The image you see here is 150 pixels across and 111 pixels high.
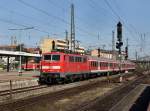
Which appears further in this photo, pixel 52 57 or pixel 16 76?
pixel 16 76

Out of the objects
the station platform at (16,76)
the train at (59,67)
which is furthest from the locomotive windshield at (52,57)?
the station platform at (16,76)

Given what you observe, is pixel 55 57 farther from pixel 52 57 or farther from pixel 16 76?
pixel 16 76

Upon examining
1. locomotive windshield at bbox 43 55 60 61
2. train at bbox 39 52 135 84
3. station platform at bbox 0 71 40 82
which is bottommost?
station platform at bbox 0 71 40 82

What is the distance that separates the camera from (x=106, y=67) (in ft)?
203

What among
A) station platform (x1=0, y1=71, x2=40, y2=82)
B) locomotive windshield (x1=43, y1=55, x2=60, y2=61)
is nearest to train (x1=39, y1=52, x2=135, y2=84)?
locomotive windshield (x1=43, y1=55, x2=60, y2=61)

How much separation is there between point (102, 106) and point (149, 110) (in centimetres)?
362

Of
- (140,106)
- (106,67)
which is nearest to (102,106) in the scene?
(140,106)

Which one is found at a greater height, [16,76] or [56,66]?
[56,66]

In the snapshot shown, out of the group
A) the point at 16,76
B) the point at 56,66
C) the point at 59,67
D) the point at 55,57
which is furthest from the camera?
the point at 16,76

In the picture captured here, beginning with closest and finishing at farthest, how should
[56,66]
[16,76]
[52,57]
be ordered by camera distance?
[56,66]
[52,57]
[16,76]

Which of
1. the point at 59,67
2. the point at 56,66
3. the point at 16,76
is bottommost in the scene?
the point at 16,76

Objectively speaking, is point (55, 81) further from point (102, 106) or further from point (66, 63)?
point (102, 106)

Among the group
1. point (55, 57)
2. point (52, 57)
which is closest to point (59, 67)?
point (55, 57)

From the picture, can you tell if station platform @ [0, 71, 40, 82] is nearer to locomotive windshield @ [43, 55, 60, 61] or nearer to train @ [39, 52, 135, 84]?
train @ [39, 52, 135, 84]
